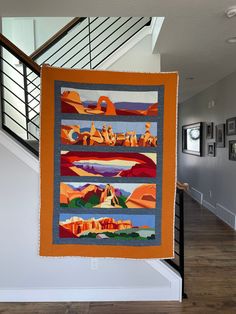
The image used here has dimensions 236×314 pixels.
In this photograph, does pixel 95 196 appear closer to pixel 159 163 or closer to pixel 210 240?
pixel 159 163

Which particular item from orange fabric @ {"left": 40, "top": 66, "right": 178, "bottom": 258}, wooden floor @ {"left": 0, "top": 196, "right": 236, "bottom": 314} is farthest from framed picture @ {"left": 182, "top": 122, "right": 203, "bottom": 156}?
orange fabric @ {"left": 40, "top": 66, "right": 178, "bottom": 258}

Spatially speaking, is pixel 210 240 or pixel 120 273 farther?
pixel 210 240

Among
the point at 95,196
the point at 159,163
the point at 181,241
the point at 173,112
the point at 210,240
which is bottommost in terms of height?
the point at 210,240

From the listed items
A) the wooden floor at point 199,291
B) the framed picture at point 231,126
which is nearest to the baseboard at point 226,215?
the wooden floor at point 199,291

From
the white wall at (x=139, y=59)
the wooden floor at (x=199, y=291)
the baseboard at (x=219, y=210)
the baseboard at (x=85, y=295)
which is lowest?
the wooden floor at (x=199, y=291)

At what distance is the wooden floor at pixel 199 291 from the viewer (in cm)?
220

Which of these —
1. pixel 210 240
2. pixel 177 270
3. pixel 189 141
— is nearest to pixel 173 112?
pixel 177 270

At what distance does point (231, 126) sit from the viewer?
14.2 feet

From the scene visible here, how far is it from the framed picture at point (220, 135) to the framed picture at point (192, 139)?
Result: 0.89m

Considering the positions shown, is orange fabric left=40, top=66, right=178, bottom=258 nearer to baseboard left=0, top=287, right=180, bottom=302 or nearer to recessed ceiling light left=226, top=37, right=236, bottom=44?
baseboard left=0, top=287, right=180, bottom=302

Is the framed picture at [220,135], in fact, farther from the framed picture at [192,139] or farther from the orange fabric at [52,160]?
the orange fabric at [52,160]

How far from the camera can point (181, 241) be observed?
2268 mm

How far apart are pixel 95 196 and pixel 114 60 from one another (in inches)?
67.2

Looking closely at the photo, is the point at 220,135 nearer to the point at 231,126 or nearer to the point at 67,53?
the point at 231,126
